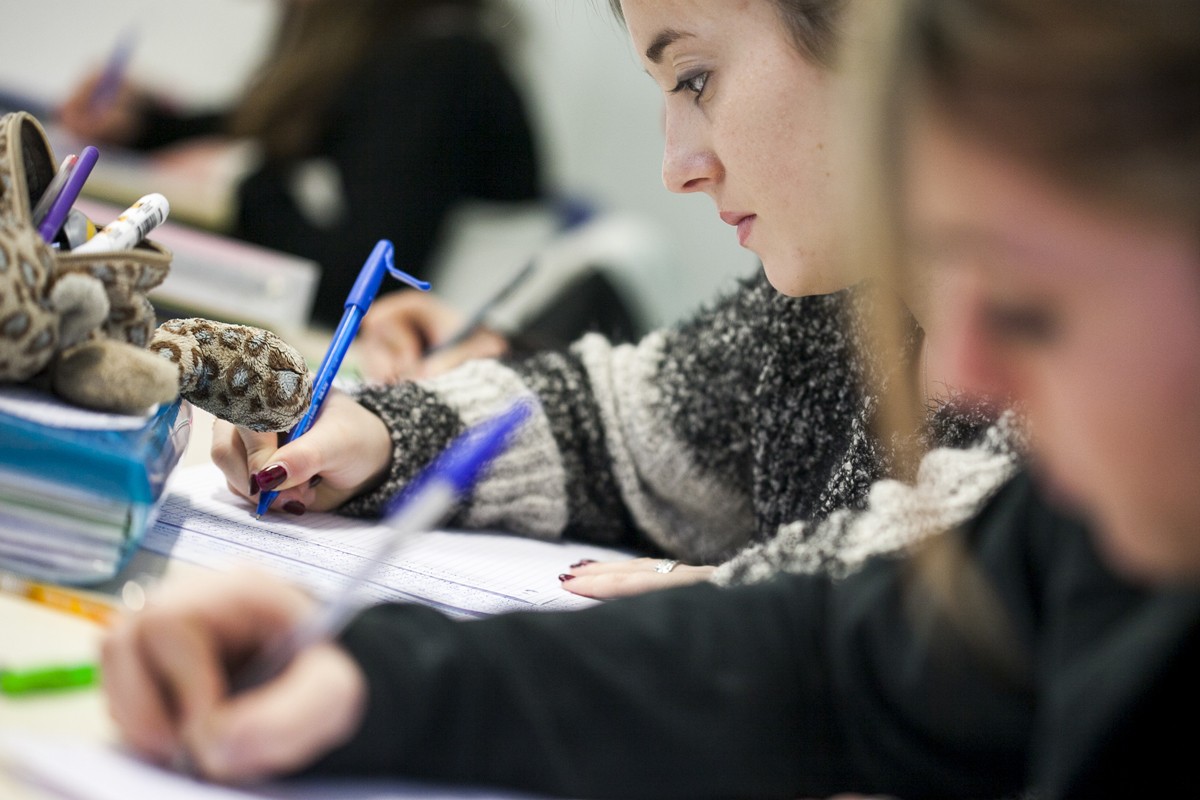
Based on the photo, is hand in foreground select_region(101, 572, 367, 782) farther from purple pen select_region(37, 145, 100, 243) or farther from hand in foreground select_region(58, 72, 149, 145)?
hand in foreground select_region(58, 72, 149, 145)

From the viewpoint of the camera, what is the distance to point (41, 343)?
0.46 metres

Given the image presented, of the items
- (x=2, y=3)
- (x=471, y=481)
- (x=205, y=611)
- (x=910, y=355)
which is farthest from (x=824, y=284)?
(x=2, y=3)

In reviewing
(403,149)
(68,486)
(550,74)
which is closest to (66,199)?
(68,486)

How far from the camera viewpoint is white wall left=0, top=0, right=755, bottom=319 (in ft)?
7.09

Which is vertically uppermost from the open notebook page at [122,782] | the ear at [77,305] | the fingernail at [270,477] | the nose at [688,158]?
the nose at [688,158]

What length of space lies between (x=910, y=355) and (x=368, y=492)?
34 centimetres

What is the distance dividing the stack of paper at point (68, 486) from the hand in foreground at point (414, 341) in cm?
45

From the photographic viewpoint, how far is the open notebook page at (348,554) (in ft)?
1.83

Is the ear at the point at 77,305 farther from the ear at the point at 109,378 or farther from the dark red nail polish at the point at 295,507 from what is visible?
the dark red nail polish at the point at 295,507

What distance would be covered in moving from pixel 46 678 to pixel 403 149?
1449mm

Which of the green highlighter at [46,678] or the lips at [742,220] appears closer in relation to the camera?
the green highlighter at [46,678]

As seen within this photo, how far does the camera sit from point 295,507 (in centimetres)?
68

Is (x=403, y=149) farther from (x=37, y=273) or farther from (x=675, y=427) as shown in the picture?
(x=37, y=273)

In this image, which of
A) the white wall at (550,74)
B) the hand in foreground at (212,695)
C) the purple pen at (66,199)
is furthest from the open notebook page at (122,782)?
the white wall at (550,74)
